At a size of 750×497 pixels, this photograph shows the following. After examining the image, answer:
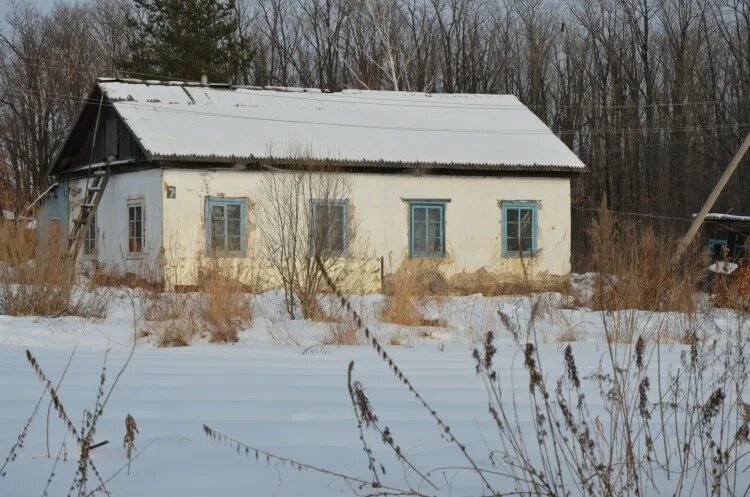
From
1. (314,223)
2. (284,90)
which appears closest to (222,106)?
(284,90)

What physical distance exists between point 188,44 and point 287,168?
19.1 meters

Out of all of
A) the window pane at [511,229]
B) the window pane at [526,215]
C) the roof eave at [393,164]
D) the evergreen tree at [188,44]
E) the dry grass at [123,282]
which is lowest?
the dry grass at [123,282]

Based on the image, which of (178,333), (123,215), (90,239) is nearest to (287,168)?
(123,215)

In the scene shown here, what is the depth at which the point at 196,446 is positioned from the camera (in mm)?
4637

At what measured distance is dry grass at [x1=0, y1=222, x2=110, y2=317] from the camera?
11859mm

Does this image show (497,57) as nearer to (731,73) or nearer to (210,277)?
(731,73)

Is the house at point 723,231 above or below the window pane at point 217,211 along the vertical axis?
below

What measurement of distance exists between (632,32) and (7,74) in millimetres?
25650

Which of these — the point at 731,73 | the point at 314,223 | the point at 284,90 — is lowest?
the point at 314,223

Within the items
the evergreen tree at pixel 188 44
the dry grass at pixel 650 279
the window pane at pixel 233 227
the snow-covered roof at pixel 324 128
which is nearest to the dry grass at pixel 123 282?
the window pane at pixel 233 227

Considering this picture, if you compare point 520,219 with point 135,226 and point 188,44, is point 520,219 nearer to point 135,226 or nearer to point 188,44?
point 135,226

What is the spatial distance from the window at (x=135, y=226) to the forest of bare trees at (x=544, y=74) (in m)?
16.4

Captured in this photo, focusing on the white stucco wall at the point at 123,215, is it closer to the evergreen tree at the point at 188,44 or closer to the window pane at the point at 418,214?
the window pane at the point at 418,214

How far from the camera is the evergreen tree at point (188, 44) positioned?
3575 cm
